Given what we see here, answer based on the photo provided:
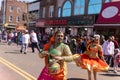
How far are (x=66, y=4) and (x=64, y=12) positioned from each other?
0.99 meters

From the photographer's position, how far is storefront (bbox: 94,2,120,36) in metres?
27.7

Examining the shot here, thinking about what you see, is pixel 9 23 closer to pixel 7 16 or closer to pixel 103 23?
pixel 7 16

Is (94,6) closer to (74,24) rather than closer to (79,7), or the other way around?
(79,7)

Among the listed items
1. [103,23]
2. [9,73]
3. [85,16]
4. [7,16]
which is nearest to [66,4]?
[85,16]

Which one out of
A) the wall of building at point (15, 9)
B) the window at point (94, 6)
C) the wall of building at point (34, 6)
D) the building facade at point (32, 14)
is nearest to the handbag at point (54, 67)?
the window at point (94, 6)

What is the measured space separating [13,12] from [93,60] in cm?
7513

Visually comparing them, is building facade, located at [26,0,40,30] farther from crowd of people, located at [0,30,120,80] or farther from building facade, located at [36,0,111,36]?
crowd of people, located at [0,30,120,80]

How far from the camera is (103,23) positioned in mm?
28766

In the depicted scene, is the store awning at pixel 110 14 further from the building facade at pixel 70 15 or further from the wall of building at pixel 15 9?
the wall of building at pixel 15 9

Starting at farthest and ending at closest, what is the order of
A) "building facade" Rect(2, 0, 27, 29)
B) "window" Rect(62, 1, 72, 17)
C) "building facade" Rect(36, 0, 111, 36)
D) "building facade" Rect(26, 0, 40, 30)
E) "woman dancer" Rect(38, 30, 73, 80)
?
"building facade" Rect(2, 0, 27, 29)
"building facade" Rect(26, 0, 40, 30)
"window" Rect(62, 1, 72, 17)
"building facade" Rect(36, 0, 111, 36)
"woman dancer" Rect(38, 30, 73, 80)

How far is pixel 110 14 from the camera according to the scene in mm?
28328

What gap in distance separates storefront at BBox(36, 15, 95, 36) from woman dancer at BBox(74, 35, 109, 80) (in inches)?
846

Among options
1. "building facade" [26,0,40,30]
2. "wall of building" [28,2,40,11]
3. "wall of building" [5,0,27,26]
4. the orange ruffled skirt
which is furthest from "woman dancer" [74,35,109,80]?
"wall of building" [5,0,27,26]

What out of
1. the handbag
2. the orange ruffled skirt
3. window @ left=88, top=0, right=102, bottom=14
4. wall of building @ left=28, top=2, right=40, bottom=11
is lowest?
the orange ruffled skirt
